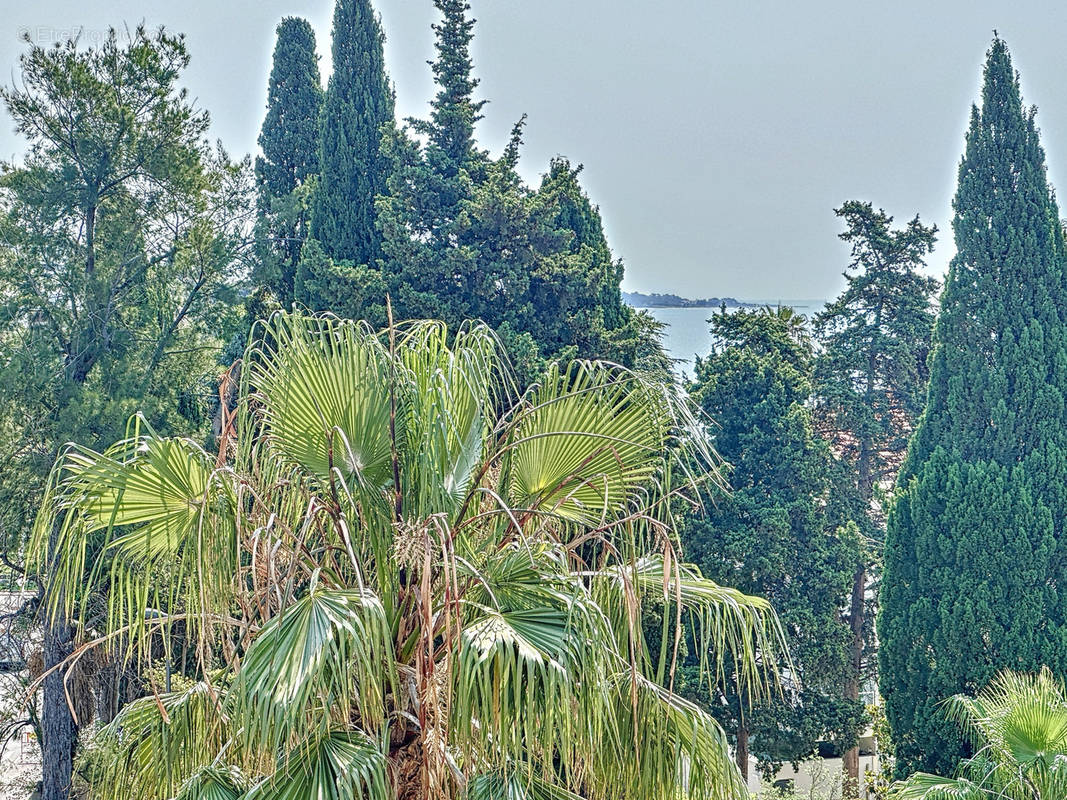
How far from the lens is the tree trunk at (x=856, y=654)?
39.7 ft

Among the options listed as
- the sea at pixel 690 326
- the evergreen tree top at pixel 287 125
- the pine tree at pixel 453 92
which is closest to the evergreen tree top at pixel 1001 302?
the sea at pixel 690 326

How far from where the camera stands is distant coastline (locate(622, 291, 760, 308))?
13029mm

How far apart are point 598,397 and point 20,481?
22.0ft

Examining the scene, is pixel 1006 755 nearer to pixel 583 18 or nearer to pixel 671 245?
pixel 583 18

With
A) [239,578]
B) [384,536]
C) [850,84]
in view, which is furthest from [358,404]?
[850,84]

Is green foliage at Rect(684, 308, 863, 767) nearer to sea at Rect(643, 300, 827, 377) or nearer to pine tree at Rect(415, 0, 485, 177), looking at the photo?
sea at Rect(643, 300, 827, 377)

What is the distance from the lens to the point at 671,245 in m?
15.9

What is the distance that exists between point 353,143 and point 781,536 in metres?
6.53

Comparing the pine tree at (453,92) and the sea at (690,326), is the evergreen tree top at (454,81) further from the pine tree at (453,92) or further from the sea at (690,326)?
the sea at (690,326)

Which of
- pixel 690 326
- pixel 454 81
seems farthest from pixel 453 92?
pixel 690 326

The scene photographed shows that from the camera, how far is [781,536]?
11.4 meters

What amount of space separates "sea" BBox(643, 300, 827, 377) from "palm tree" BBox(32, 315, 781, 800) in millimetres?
9494

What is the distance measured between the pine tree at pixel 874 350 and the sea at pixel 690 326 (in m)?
0.69

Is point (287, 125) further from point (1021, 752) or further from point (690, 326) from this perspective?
point (1021, 752)
